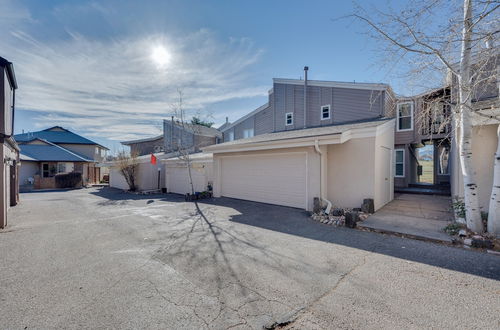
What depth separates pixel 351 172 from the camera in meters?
8.19

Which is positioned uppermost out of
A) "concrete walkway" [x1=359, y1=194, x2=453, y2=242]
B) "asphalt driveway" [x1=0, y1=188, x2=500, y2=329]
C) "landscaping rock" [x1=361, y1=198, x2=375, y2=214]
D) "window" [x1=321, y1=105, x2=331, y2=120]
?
"window" [x1=321, y1=105, x2=331, y2=120]

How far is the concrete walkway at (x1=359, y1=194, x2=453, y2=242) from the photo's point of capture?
5.66 m

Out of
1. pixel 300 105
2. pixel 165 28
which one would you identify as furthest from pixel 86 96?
pixel 300 105

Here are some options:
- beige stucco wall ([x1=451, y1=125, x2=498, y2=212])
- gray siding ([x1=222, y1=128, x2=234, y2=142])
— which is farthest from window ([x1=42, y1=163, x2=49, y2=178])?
beige stucco wall ([x1=451, y1=125, x2=498, y2=212])

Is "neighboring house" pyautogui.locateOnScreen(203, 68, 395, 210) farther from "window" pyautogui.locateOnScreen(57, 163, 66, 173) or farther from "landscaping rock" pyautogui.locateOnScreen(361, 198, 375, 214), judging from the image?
"window" pyautogui.locateOnScreen(57, 163, 66, 173)

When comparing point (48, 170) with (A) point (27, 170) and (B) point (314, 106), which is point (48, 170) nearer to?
(A) point (27, 170)

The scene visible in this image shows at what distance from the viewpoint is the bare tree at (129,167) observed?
17.2m

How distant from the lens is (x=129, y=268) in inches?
154

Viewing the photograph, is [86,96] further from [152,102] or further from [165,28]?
[165,28]

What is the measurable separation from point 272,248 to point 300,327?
7.83ft

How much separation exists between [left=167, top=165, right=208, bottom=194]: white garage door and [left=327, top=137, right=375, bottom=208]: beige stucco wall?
808 cm

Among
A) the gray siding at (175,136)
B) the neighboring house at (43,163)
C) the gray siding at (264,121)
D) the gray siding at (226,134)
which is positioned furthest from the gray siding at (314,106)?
the neighboring house at (43,163)

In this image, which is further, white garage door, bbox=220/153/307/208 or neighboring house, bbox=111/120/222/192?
neighboring house, bbox=111/120/222/192

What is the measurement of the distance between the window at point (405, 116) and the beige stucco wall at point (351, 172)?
6.93 meters
